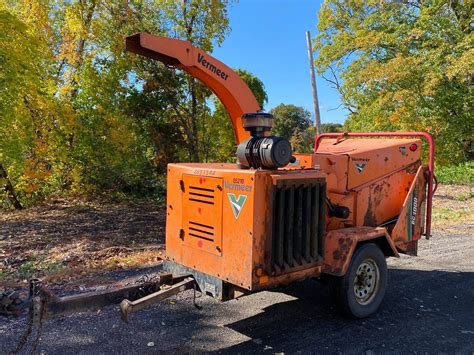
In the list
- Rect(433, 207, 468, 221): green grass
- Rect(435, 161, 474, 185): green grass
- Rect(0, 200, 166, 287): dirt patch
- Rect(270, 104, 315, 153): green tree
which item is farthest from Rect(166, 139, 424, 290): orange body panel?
Rect(270, 104, 315, 153): green tree

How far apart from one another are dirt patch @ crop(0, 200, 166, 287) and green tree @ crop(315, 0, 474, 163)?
10863 mm

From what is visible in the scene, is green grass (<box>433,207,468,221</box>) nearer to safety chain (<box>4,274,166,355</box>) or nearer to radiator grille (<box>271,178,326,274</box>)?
radiator grille (<box>271,178,326,274</box>)

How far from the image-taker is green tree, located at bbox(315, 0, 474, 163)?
1706 centimetres

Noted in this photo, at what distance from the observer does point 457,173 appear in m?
19.1

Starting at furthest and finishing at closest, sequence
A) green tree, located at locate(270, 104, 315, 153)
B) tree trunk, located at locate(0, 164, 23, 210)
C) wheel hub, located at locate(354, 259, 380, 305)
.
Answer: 1. green tree, located at locate(270, 104, 315, 153)
2. tree trunk, located at locate(0, 164, 23, 210)
3. wheel hub, located at locate(354, 259, 380, 305)

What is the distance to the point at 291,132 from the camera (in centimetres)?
4819

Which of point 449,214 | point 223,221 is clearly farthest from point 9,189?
point 449,214

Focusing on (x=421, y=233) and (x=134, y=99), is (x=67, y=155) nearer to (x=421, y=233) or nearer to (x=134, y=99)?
(x=134, y=99)

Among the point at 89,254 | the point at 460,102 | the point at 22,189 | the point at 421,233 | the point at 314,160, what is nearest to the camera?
the point at 314,160

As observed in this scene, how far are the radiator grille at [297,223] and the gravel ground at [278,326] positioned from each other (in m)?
0.86

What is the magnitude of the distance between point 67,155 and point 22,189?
5.34 ft

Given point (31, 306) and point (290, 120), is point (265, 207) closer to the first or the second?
point (31, 306)

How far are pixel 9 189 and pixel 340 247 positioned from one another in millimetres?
11228

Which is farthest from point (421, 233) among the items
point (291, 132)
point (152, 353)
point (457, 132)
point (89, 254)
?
point (291, 132)
